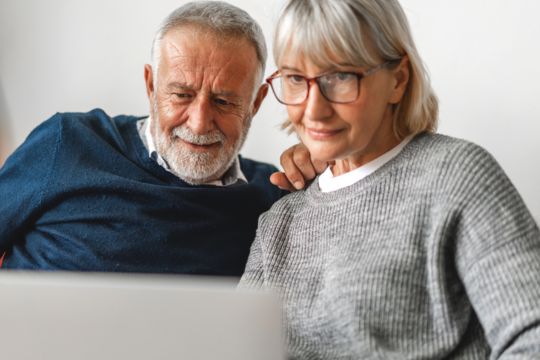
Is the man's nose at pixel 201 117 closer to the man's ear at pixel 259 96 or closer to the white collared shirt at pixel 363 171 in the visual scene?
the man's ear at pixel 259 96

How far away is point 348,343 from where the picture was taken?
4.56ft

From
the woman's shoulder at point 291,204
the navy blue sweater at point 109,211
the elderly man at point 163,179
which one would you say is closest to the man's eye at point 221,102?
the elderly man at point 163,179

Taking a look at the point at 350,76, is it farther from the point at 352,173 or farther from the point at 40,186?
the point at 40,186

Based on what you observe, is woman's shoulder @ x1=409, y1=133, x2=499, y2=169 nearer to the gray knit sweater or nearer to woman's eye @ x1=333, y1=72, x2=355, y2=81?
the gray knit sweater

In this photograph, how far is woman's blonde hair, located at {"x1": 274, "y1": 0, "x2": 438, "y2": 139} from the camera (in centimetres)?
135

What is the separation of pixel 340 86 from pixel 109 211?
71 cm

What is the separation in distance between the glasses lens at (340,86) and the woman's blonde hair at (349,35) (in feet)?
0.10

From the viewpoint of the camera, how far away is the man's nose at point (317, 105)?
1394 millimetres

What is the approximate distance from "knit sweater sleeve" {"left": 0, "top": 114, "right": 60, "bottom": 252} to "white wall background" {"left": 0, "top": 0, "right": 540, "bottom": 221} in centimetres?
54

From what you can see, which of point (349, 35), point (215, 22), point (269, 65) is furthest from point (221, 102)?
point (349, 35)

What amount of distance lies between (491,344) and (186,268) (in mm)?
782

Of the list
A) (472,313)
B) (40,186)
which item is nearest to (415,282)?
(472,313)

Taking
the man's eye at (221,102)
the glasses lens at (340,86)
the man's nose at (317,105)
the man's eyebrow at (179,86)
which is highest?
the glasses lens at (340,86)

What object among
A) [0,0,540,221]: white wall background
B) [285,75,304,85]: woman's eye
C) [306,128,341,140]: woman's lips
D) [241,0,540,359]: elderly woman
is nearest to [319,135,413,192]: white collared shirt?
[241,0,540,359]: elderly woman
